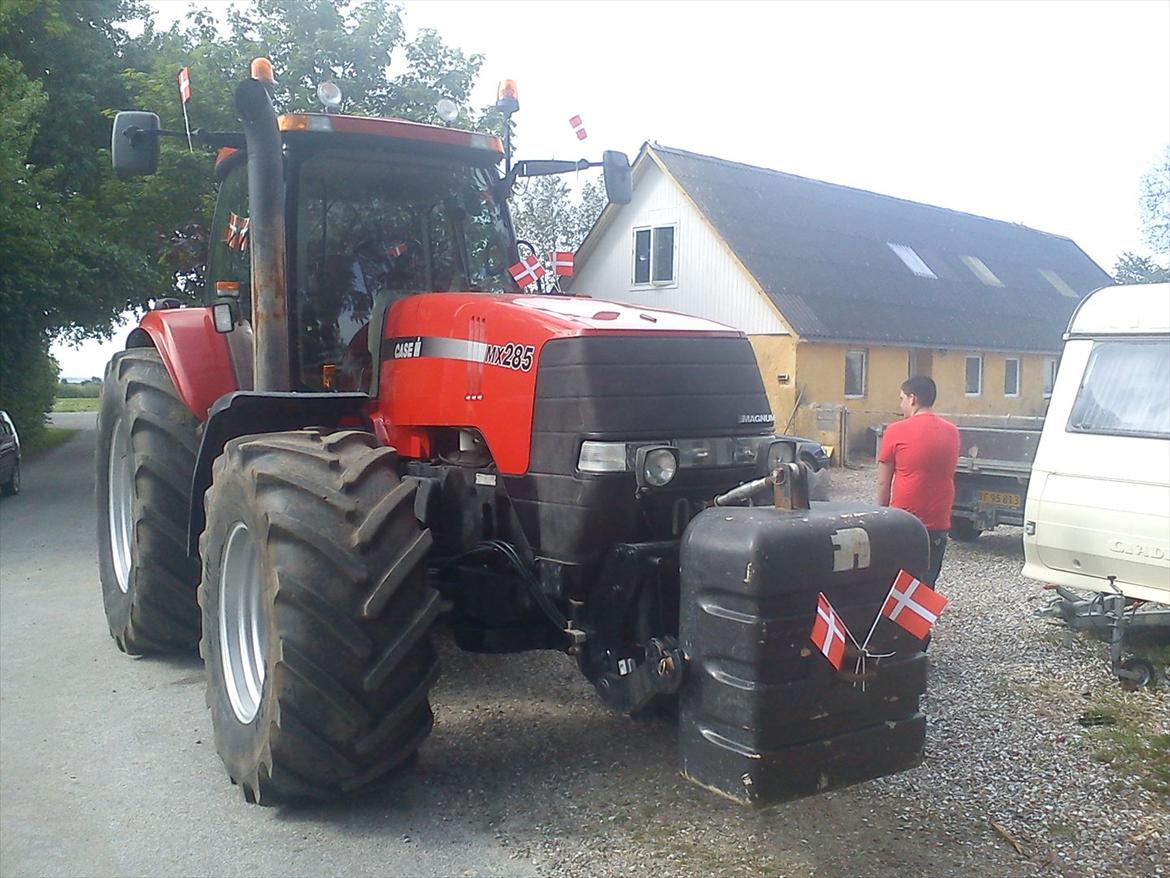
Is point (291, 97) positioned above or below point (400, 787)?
above

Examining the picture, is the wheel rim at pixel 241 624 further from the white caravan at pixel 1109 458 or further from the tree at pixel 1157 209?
the tree at pixel 1157 209

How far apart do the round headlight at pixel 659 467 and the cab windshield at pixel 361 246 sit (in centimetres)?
183

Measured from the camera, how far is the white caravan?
6195 mm

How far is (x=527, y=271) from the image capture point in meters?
5.58

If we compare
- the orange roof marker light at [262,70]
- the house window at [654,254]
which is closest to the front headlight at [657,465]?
the orange roof marker light at [262,70]

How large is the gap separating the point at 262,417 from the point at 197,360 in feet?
3.57

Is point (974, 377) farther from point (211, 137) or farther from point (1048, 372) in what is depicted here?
point (211, 137)

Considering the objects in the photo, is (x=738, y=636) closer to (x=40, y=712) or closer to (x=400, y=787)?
(x=400, y=787)

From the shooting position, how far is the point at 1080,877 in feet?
12.1

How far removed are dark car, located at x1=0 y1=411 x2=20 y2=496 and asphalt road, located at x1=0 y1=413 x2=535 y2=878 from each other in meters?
9.32

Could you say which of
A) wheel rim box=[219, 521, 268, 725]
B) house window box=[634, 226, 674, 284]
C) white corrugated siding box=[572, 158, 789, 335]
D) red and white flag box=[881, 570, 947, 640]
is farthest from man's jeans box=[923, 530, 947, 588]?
house window box=[634, 226, 674, 284]

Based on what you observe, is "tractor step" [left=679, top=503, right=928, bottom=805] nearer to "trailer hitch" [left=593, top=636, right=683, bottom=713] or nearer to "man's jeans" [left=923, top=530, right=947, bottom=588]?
"trailer hitch" [left=593, top=636, right=683, bottom=713]

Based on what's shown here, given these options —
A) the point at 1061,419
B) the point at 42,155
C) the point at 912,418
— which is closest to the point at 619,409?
the point at 912,418

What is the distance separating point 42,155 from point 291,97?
562cm
